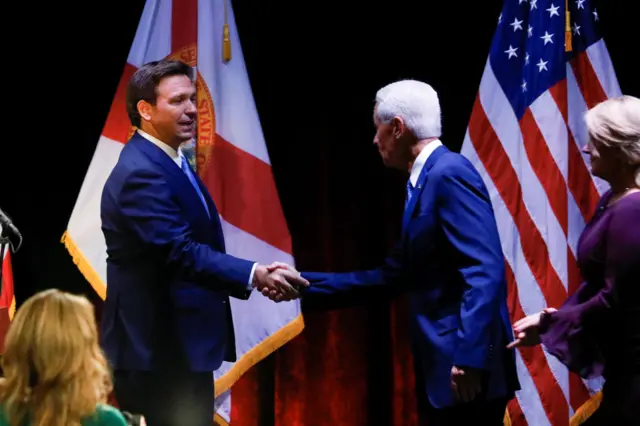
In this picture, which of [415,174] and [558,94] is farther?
[558,94]

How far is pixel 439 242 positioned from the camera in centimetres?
294

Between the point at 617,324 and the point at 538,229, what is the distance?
1.40m

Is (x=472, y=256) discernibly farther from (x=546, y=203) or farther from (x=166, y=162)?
(x=546, y=203)

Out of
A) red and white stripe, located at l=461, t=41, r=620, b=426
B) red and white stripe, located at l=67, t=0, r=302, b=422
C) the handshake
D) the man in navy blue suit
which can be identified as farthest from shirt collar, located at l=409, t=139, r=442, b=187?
red and white stripe, located at l=67, t=0, r=302, b=422

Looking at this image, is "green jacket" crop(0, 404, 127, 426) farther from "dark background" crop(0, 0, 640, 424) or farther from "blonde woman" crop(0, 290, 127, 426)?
"dark background" crop(0, 0, 640, 424)

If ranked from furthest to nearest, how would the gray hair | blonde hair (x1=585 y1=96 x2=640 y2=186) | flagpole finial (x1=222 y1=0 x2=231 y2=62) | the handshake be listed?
flagpole finial (x1=222 y1=0 x2=231 y2=62), the handshake, the gray hair, blonde hair (x1=585 y1=96 x2=640 y2=186)

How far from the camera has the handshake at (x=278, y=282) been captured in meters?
3.44

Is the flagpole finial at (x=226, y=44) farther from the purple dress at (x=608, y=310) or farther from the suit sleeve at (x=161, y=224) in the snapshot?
the purple dress at (x=608, y=310)

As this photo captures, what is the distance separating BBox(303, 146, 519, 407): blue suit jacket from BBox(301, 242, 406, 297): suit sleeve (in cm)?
39

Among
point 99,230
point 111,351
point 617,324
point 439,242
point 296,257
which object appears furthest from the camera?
point 296,257

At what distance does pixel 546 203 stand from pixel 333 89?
1267mm

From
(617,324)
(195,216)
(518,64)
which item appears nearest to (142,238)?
(195,216)

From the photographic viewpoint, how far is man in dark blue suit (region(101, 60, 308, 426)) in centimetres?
317

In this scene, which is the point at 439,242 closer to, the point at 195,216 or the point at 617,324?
the point at 617,324
